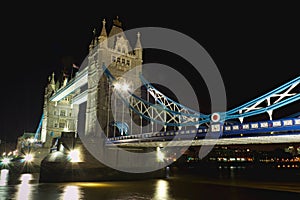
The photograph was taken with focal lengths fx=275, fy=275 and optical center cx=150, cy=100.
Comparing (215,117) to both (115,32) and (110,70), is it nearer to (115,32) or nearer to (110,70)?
(110,70)

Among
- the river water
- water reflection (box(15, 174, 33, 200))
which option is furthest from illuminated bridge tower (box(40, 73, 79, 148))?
water reflection (box(15, 174, 33, 200))

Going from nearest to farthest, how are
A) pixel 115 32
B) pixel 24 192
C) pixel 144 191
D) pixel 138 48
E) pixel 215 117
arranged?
pixel 24 192 < pixel 144 191 < pixel 215 117 < pixel 138 48 < pixel 115 32

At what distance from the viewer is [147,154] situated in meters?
36.0

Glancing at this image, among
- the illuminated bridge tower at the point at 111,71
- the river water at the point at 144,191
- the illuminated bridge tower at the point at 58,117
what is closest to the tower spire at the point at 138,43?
the illuminated bridge tower at the point at 111,71

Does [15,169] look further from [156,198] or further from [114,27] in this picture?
[156,198]

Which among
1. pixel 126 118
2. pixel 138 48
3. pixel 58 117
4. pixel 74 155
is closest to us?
pixel 74 155

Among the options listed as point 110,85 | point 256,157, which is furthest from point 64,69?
point 256,157

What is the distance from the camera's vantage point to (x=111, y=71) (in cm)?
4756

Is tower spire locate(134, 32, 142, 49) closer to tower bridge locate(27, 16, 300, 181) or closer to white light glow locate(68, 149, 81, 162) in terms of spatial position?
tower bridge locate(27, 16, 300, 181)

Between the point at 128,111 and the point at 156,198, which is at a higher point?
the point at 128,111

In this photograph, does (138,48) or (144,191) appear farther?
(138,48)

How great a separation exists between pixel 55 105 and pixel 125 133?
34.0 meters

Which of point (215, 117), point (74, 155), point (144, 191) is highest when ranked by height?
point (215, 117)

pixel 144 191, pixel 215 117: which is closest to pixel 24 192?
pixel 144 191
